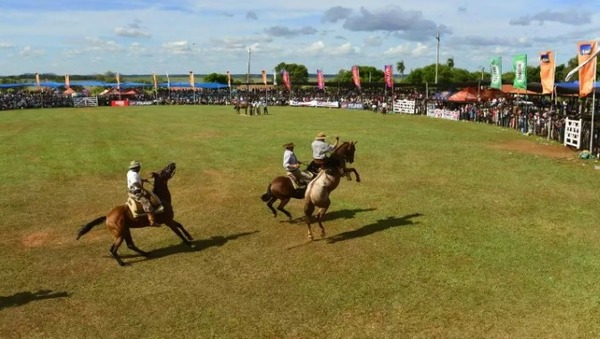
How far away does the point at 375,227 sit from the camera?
41.8ft

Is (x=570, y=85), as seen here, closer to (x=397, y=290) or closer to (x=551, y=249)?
(x=551, y=249)

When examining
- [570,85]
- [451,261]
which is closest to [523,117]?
[570,85]

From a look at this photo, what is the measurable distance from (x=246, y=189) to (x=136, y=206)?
652 cm

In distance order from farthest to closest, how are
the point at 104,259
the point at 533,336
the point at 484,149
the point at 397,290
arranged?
the point at 484,149
the point at 104,259
the point at 397,290
the point at 533,336

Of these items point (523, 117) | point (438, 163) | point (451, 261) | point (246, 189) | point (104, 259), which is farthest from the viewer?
point (523, 117)

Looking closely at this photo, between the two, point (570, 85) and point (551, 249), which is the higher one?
point (570, 85)

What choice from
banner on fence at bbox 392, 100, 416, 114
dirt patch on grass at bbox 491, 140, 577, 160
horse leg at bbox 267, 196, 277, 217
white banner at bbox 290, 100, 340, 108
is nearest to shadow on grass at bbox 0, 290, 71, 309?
horse leg at bbox 267, 196, 277, 217

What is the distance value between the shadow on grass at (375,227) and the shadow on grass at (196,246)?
2.21 meters

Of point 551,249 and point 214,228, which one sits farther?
point 214,228

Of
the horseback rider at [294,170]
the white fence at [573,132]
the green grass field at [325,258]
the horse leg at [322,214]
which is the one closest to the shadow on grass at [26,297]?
the green grass field at [325,258]

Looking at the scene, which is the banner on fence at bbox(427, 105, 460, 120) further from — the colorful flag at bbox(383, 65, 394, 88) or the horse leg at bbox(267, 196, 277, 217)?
the horse leg at bbox(267, 196, 277, 217)

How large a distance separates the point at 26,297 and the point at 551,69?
27.8 metres

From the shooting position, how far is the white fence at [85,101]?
223 feet

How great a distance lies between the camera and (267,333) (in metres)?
7.78
